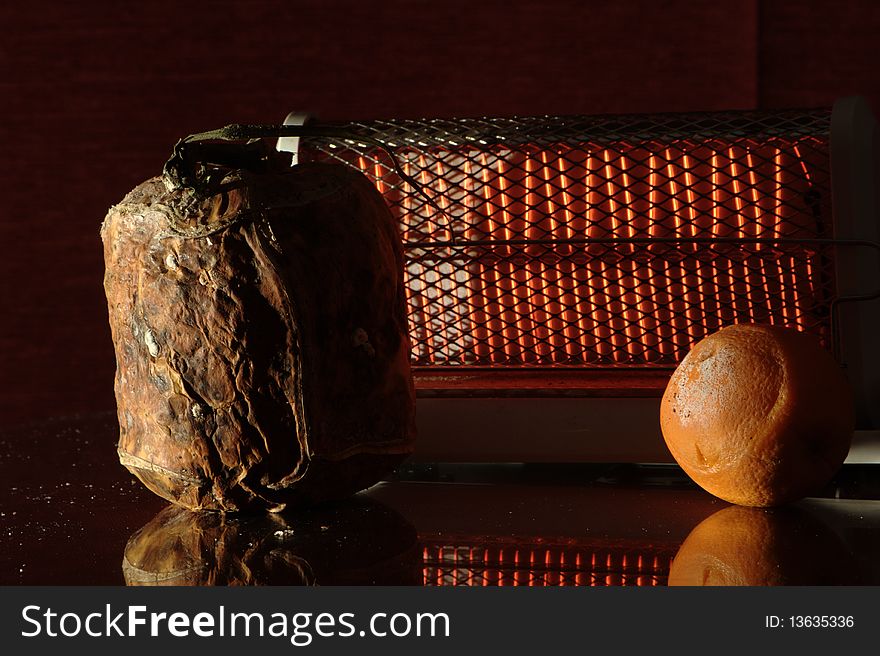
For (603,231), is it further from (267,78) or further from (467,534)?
(267,78)

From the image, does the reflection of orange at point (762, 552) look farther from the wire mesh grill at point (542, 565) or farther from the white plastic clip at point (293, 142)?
the white plastic clip at point (293, 142)

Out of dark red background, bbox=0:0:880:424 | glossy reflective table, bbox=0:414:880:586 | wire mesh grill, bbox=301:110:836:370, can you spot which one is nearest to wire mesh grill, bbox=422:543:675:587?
glossy reflective table, bbox=0:414:880:586

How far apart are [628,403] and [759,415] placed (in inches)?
5.7

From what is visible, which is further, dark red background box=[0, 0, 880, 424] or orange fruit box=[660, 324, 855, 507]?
dark red background box=[0, 0, 880, 424]

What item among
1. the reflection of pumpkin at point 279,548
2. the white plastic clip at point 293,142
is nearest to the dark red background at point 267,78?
the white plastic clip at point 293,142

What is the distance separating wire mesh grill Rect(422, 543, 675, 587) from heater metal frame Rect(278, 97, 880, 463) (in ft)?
0.59

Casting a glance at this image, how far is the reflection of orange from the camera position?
52cm

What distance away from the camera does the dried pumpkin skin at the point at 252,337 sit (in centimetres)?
62

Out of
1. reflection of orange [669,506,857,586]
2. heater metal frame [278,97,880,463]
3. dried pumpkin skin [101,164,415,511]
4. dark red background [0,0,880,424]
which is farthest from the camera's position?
dark red background [0,0,880,424]

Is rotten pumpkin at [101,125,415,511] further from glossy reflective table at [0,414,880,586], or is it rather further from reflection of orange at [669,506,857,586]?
reflection of orange at [669,506,857,586]

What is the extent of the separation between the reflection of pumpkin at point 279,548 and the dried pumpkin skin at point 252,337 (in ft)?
0.05

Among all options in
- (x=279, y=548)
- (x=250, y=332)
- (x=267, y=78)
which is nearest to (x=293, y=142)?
(x=250, y=332)

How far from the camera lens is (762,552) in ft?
1.84

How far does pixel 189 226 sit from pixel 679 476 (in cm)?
38
